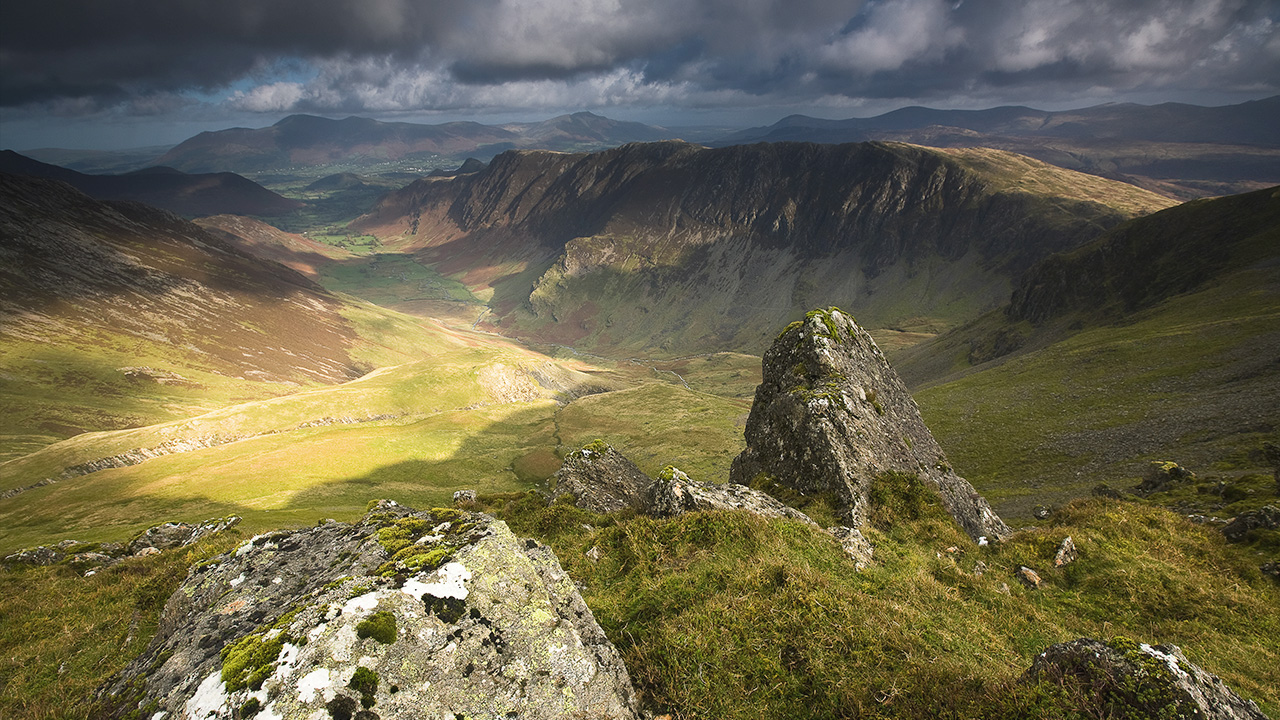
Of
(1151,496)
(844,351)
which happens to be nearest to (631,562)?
(844,351)

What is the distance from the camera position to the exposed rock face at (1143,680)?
24.3 feet

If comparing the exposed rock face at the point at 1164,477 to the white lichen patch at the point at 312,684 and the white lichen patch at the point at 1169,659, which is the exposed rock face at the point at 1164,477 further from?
the white lichen patch at the point at 312,684

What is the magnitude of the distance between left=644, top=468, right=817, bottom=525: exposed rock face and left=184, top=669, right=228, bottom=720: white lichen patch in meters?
12.4

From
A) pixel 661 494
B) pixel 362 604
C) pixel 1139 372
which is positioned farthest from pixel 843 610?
pixel 1139 372

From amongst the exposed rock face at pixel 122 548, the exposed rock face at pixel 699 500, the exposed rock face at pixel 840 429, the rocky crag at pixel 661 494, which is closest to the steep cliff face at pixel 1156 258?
the exposed rock face at pixel 840 429

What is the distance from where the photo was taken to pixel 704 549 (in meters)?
14.1

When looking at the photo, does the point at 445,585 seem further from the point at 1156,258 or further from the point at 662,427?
the point at 1156,258

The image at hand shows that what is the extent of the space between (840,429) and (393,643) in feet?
71.1

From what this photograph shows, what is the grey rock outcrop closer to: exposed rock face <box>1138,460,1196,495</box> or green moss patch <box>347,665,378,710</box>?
green moss patch <box>347,665,378,710</box>

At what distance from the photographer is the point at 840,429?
25047 millimetres

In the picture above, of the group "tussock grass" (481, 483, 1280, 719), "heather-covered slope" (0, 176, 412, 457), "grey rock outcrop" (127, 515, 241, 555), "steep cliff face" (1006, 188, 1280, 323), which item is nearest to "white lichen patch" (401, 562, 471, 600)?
"tussock grass" (481, 483, 1280, 719)

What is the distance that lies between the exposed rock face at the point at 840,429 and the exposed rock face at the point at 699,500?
13.6 feet

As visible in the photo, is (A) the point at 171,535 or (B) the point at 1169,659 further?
(A) the point at 171,535

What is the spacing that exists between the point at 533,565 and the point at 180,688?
585cm
